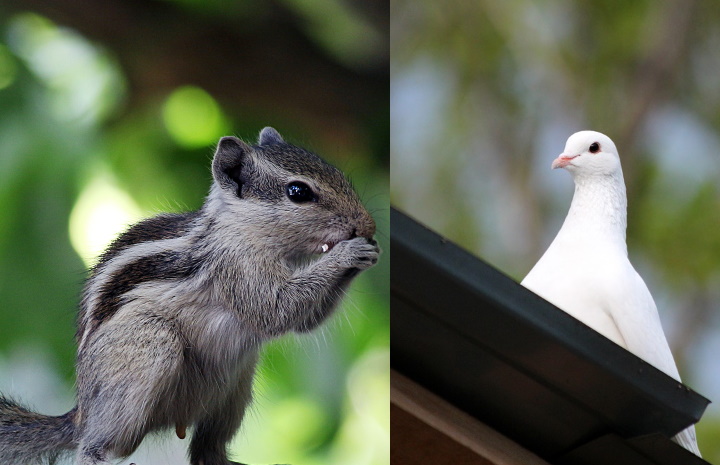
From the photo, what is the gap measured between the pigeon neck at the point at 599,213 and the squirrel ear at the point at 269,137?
2.56ft

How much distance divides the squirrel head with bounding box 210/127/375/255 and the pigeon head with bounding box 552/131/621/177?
845 mm

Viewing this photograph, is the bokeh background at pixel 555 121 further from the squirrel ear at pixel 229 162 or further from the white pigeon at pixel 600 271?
the squirrel ear at pixel 229 162

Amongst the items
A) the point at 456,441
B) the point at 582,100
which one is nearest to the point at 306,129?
the point at 456,441

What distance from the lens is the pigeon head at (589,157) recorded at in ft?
6.43

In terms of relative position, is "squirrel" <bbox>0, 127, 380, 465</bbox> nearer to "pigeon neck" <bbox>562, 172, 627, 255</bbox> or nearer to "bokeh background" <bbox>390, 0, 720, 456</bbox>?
"pigeon neck" <bbox>562, 172, 627, 255</bbox>

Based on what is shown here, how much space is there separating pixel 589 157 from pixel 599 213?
5.7 inches

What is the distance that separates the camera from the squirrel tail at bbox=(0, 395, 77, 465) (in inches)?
44.8

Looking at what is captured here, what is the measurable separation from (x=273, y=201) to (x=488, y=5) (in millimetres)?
2999

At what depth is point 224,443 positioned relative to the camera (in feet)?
3.98

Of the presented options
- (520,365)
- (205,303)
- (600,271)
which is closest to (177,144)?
(205,303)

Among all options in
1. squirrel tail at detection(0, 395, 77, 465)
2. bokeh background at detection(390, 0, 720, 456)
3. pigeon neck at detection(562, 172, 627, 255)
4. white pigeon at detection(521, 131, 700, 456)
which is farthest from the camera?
bokeh background at detection(390, 0, 720, 456)

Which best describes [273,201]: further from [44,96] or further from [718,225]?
[718,225]

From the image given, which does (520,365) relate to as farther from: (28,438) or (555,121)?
(555,121)

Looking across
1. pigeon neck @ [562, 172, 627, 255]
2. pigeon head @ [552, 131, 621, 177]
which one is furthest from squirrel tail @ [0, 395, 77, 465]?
pigeon head @ [552, 131, 621, 177]
